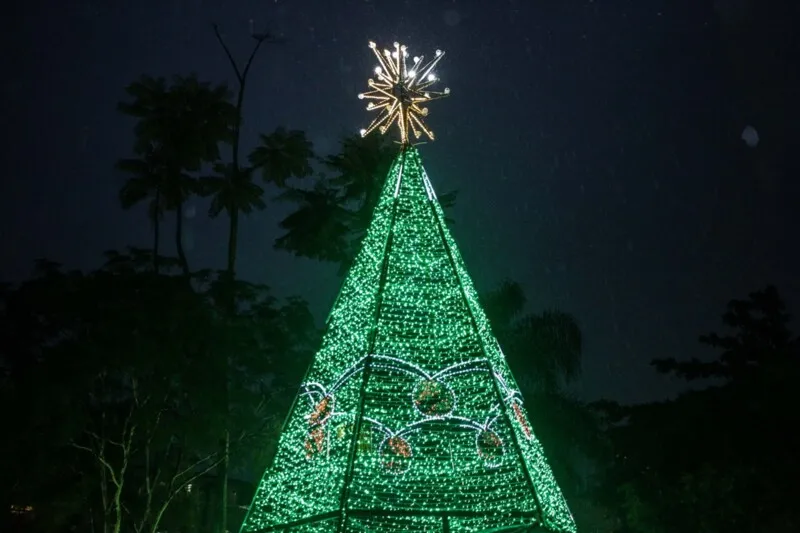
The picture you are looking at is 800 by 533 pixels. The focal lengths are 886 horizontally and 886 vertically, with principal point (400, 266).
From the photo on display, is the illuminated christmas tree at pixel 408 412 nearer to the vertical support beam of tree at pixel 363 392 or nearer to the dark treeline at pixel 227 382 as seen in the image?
the vertical support beam of tree at pixel 363 392

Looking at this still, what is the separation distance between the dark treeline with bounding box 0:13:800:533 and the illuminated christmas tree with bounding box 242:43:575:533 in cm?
291

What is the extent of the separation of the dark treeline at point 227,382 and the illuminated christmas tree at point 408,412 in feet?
9.56

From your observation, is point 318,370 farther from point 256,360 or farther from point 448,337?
point 256,360

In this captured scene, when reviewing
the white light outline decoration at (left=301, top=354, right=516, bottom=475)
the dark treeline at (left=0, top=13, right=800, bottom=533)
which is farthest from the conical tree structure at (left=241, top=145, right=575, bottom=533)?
the dark treeline at (left=0, top=13, right=800, bottom=533)

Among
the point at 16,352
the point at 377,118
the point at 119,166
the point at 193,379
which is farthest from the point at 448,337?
the point at 119,166

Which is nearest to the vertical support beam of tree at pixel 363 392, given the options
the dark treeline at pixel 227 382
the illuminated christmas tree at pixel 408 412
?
the illuminated christmas tree at pixel 408 412

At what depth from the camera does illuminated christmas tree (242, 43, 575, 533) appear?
349 inches

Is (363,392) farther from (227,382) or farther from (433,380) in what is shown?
(227,382)

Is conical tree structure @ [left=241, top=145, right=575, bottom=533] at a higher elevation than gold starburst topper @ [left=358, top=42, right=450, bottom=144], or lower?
lower

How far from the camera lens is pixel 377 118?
990cm

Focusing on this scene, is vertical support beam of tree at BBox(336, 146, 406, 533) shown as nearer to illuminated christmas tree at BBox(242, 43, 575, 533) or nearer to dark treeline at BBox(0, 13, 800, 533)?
illuminated christmas tree at BBox(242, 43, 575, 533)

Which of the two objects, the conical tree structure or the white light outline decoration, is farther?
the white light outline decoration

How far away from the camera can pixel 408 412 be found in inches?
356

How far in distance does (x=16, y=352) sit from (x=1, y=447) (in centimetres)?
148
